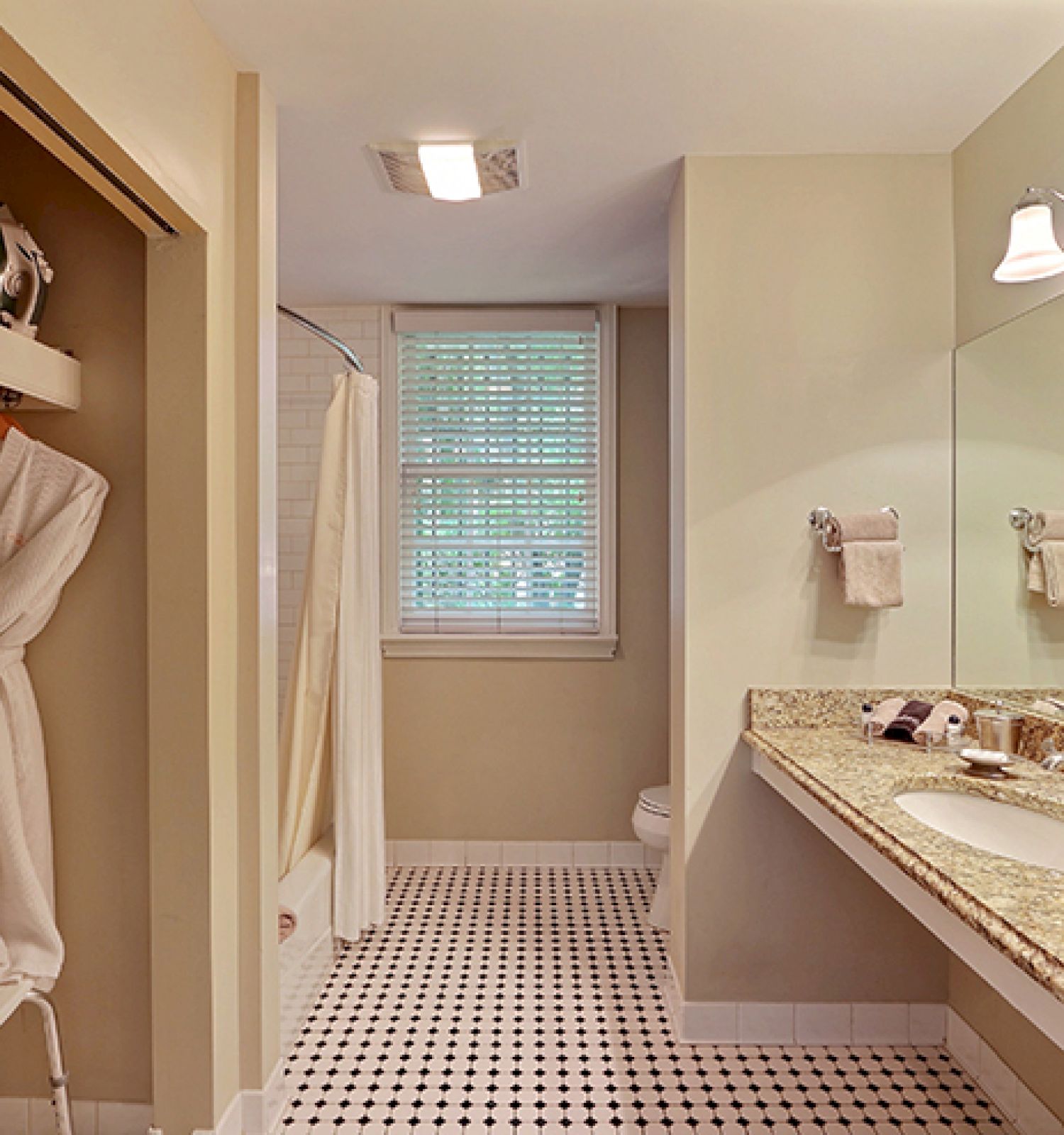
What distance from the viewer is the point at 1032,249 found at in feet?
5.92

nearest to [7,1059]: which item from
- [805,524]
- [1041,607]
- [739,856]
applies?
[739,856]

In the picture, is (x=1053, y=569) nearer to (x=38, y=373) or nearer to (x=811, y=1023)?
(x=811, y=1023)

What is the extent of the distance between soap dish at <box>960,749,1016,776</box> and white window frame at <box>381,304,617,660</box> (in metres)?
1.91

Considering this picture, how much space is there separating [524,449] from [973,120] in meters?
2.00

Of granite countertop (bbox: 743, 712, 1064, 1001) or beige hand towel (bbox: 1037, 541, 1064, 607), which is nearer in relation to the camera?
granite countertop (bbox: 743, 712, 1064, 1001)

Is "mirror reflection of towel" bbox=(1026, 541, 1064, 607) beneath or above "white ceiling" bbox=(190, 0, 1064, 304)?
beneath

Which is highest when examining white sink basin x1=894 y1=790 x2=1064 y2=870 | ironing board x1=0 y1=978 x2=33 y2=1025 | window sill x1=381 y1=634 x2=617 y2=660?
window sill x1=381 y1=634 x2=617 y2=660

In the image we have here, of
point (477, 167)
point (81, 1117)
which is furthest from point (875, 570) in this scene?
point (81, 1117)

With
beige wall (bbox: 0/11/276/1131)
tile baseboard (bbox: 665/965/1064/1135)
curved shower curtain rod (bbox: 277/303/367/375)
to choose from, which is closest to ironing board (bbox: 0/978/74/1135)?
beige wall (bbox: 0/11/276/1131)

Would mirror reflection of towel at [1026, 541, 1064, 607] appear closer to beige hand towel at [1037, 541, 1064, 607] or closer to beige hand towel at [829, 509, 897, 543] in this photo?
beige hand towel at [1037, 541, 1064, 607]

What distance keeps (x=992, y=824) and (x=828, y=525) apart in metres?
0.89

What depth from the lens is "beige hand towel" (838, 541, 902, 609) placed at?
7.22 feet

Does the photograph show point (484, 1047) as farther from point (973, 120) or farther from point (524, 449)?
point (973, 120)

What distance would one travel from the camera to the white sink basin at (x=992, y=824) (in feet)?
4.99
